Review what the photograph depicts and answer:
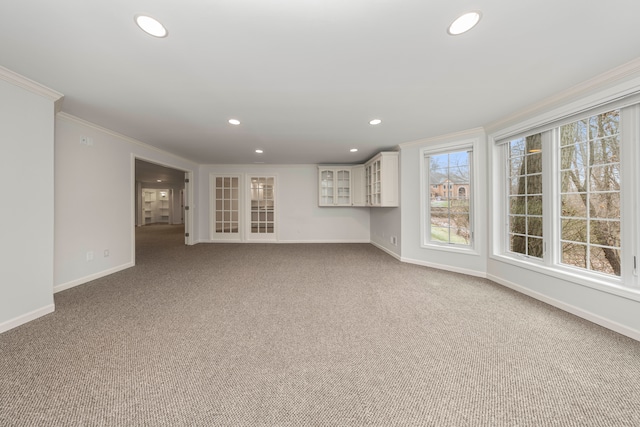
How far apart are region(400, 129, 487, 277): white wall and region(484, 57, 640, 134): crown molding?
70 cm

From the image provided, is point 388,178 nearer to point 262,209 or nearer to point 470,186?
point 470,186

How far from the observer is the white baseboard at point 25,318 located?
192 cm

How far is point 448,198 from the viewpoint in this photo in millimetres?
3799

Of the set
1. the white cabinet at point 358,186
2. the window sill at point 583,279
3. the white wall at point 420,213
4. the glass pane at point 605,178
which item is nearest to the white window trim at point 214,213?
the white cabinet at point 358,186

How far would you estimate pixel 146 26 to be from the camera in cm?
141

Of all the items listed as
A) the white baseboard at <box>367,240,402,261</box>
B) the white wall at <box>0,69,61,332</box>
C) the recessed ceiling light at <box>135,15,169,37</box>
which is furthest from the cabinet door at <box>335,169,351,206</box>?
the white wall at <box>0,69,61,332</box>

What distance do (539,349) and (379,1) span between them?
103 inches

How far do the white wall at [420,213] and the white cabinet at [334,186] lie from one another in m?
2.06

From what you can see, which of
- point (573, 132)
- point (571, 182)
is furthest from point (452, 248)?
point (573, 132)

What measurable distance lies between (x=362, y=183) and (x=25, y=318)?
5.58 metres

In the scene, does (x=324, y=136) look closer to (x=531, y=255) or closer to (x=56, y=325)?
(x=531, y=255)

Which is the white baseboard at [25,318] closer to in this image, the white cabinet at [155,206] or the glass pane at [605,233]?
the glass pane at [605,233]

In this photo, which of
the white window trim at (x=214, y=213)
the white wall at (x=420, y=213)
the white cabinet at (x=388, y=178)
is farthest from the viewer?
the white window trim at (x=214, y=213)

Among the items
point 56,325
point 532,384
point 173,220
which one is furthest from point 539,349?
point 173,220
